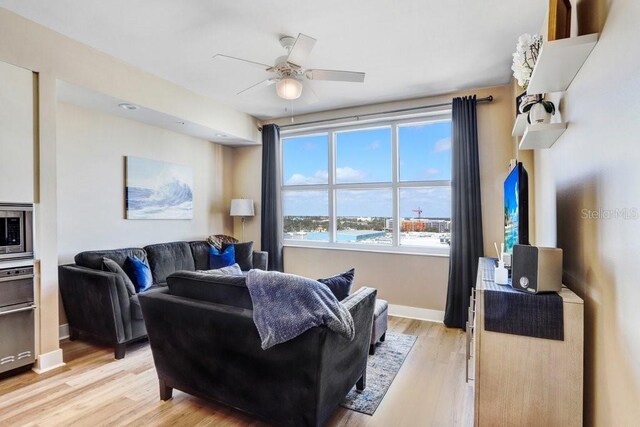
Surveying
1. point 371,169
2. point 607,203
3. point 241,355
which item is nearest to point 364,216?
point 371,169

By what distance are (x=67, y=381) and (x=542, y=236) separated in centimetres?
379

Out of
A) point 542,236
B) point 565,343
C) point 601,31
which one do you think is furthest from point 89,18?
point 542,236

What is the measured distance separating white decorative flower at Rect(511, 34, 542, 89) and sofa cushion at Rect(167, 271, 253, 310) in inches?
82.6

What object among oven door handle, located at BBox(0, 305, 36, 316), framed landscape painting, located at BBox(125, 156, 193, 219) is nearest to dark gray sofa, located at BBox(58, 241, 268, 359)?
oven door handle, located at BBox(0, 305, 36, 316)

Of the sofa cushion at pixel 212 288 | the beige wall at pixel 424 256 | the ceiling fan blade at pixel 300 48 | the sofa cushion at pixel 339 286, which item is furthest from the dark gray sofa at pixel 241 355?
the beige wall at pixel 424 256

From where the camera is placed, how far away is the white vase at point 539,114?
1.91 meters

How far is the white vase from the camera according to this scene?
191cm

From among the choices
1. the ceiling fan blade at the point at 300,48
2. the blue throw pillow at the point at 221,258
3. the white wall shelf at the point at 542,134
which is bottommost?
the blue throw pillow at the point at 221,258

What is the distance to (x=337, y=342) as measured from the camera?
173 centimetres

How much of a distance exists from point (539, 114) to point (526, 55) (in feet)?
1.25

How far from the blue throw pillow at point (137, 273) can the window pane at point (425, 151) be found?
314cm

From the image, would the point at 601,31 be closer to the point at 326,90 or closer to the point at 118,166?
the point at 326,90

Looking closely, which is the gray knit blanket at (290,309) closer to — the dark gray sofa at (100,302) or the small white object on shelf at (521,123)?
the dark gray sofa at (100,302)

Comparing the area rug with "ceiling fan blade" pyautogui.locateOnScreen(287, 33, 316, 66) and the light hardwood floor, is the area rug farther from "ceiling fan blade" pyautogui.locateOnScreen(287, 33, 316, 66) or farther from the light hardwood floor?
"ceiling fan blade" pyautogui.locateOnScreen(287, 33, 316, 66)
